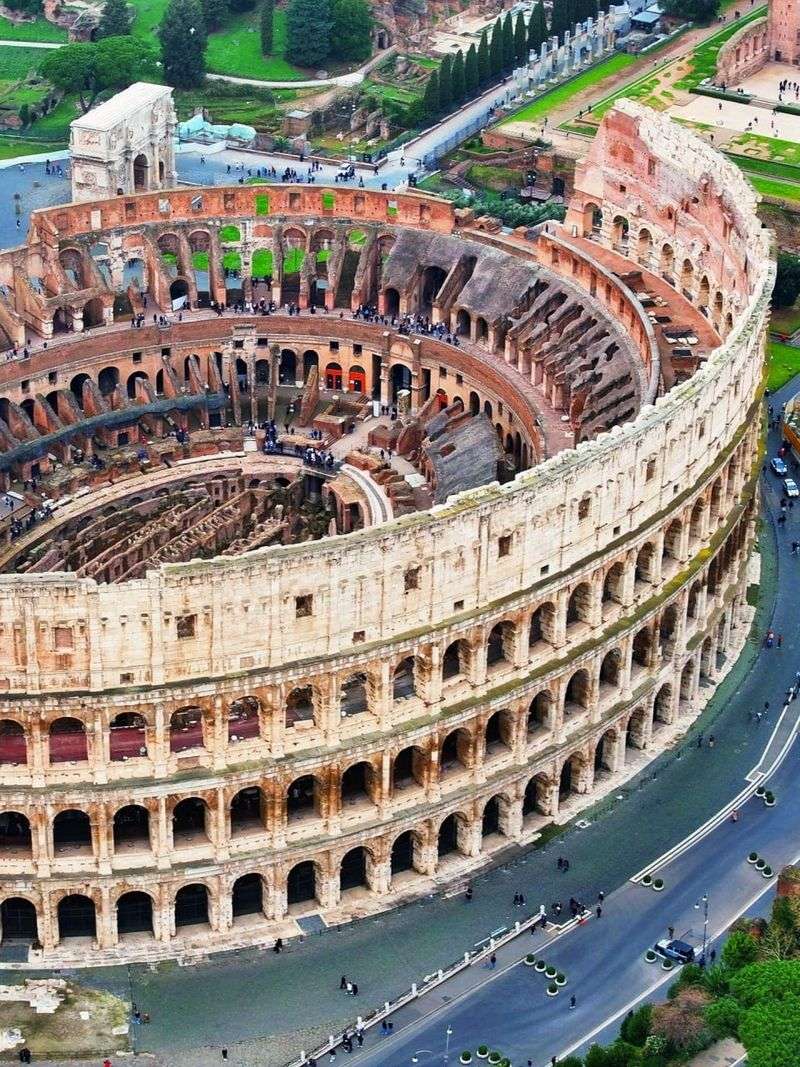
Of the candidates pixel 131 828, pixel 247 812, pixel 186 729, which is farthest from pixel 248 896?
pixel 186 729

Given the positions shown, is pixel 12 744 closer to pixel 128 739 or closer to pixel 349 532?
pixel 128 739

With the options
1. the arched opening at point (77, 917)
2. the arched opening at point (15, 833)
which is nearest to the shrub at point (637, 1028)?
the arched opening at point (77, 917)

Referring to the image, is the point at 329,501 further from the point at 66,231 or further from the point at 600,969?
the point at 600,969

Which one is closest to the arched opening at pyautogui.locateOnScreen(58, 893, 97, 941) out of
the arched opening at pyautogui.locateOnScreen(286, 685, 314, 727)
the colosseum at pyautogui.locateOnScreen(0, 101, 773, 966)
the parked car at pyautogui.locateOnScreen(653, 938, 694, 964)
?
the colosseum at pyautogui.locateOnScreen(0, 101, 773, 966)

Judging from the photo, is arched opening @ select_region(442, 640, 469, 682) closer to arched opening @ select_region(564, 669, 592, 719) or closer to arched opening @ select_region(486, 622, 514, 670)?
arched opening @ select_region(486, 622, 514, 670)

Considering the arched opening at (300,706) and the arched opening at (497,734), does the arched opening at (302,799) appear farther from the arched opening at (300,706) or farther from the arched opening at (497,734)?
the arched opening at (497,734)

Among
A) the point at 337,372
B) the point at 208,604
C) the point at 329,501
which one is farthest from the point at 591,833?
the point at 337,372
